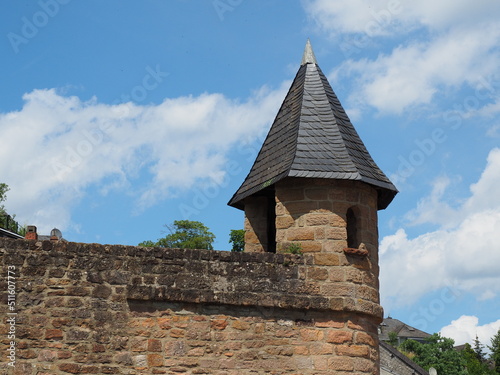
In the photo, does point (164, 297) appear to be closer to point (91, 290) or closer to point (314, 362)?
point (91, 290)

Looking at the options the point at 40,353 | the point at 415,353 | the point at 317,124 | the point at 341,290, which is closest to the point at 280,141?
the point at 317,124

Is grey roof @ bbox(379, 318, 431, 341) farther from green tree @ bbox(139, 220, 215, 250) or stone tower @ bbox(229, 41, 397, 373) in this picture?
stone tower @ bbox(229, 41, 397, 373)

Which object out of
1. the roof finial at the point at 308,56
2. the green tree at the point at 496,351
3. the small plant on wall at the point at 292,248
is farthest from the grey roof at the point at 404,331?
the small plant on wall at the point at 292,248

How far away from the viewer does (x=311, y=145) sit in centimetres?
977

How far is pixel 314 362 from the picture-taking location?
850 centimetres

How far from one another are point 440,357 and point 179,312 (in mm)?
52282

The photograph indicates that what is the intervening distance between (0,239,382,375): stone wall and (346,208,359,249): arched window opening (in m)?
0.57

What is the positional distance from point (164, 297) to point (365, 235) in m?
2.99

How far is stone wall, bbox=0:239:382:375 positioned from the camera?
26.4 ft

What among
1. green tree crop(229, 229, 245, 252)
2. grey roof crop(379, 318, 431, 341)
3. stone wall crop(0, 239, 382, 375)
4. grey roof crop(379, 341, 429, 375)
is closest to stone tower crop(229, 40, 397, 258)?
stone wall crop(0, 239, 382, 375)

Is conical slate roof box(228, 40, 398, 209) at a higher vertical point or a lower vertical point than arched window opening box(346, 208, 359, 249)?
higher

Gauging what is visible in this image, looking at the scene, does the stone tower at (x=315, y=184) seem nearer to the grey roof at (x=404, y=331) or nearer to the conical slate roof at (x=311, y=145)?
the conical slate roof at (x=311, y=145)

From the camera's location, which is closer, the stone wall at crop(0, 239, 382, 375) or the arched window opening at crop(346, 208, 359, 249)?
the stone wall at crop(0, 239, 382, 375)

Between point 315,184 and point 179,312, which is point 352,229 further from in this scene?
point 179,312
